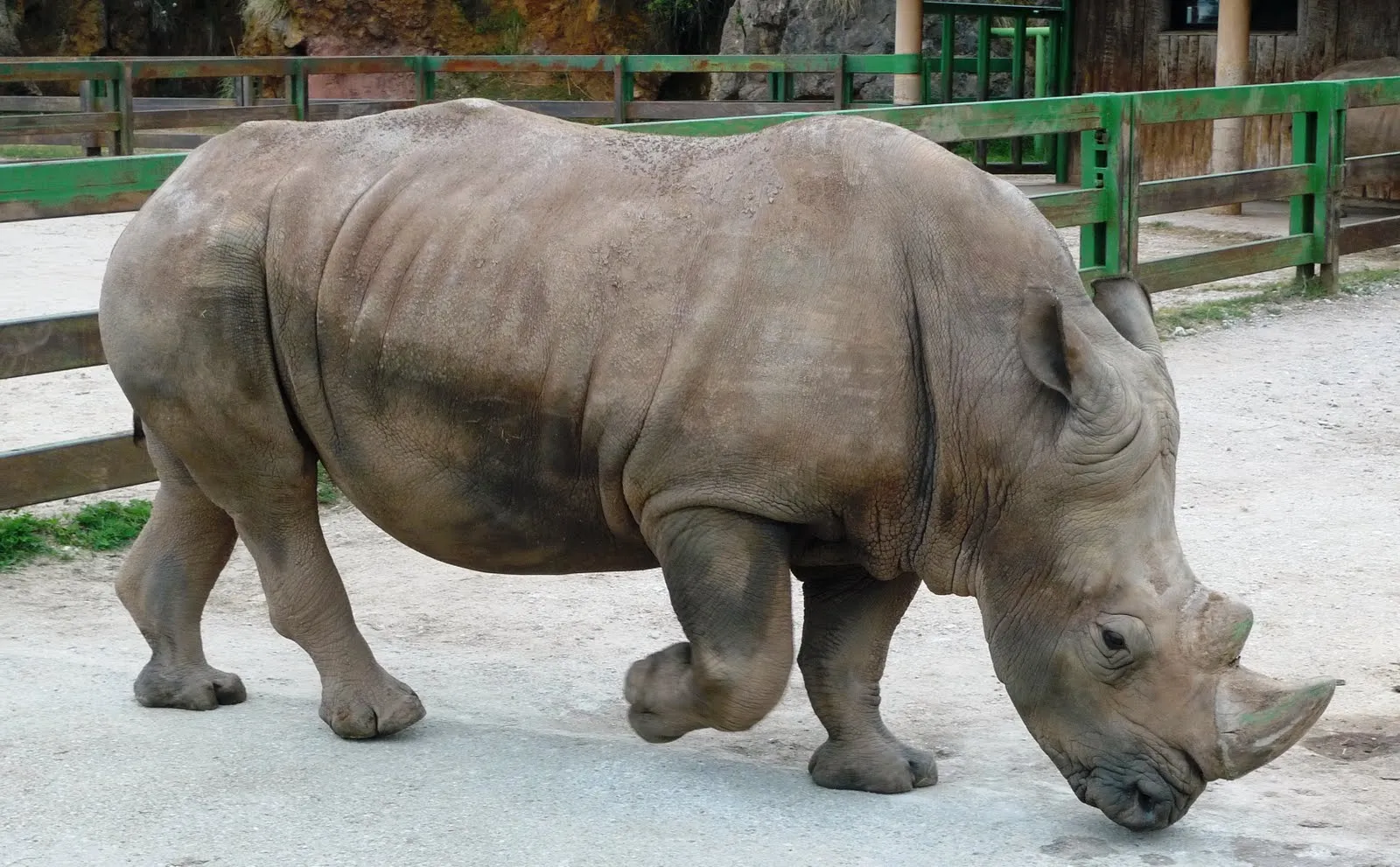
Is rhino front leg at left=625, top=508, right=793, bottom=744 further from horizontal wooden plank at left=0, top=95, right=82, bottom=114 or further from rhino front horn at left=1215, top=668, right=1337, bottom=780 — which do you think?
horizontal wooden plank at left=0, top=95, right=82, bottom=114

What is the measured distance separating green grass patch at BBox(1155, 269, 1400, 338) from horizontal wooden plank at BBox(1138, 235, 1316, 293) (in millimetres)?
163

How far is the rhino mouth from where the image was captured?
3.49 meters

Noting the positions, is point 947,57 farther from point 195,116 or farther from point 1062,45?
point 195,116

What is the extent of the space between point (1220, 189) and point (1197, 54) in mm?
6727

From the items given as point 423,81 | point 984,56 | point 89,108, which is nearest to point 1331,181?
point 984,56

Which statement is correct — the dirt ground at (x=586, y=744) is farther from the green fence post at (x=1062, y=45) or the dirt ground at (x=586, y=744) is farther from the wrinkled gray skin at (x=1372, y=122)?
the green fence post at (x=1062, y=45)

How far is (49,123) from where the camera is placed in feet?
53.0

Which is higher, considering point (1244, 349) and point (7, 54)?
point (7, 54)

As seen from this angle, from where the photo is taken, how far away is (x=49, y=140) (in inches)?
777

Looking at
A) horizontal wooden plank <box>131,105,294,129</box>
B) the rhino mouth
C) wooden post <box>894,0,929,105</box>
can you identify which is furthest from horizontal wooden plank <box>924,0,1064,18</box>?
the rhino mouth

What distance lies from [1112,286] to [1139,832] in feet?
3.71

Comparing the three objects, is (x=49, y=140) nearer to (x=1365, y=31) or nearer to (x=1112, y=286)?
(x=1365, y=31)

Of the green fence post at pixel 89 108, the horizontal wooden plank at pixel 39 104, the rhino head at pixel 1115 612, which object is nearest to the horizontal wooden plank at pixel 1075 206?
the rhino head at pixel 1115 612

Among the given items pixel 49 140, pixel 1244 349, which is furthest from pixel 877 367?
pixel 49 140
